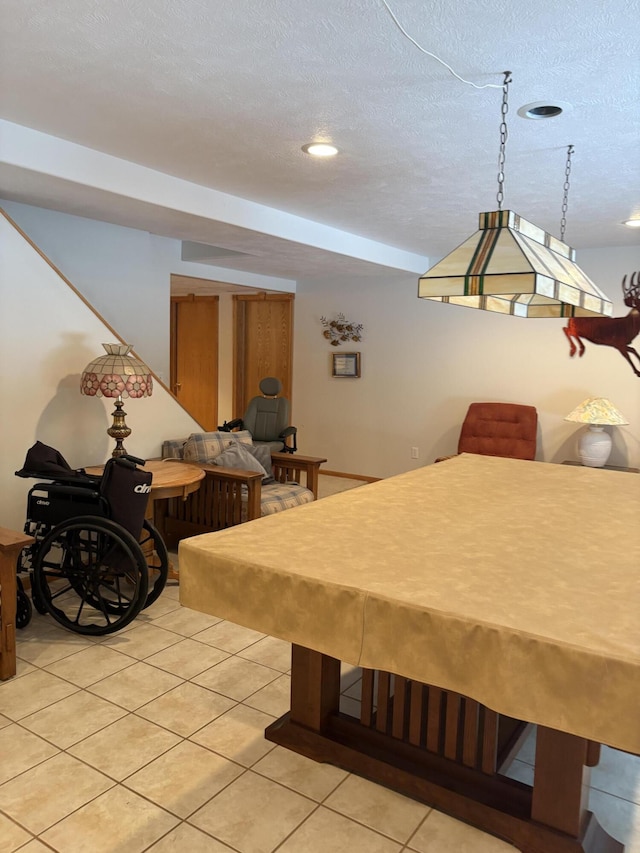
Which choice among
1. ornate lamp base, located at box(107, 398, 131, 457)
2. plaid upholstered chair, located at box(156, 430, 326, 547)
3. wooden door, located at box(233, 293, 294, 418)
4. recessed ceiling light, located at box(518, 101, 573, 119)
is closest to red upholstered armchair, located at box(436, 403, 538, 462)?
plaid upholstered chair, located at box(156, 430, 326, 547)

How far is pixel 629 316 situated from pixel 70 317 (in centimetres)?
450

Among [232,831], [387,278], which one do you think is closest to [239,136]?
[232,831]

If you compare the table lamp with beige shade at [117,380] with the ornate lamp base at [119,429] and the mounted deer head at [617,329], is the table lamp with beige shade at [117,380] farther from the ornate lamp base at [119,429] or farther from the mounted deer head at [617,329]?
the mounted deer head at [617,329]

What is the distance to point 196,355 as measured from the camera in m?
8.28

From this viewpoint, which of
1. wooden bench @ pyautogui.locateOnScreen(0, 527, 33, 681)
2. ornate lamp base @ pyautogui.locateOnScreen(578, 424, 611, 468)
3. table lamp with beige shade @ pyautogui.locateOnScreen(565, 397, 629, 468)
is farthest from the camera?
ornate lamp base @ pyautogui.locateOnScreen(578, 424, 611, 468)

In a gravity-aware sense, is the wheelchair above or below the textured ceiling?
below

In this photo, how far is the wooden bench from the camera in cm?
265

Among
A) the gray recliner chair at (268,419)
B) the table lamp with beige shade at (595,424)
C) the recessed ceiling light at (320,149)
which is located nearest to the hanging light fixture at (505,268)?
the recessed ceiling light at (320,149)

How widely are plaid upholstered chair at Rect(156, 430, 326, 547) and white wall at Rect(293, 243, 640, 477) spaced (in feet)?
7.38

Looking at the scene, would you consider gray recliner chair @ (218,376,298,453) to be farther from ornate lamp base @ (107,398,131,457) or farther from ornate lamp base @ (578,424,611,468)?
ornate lamp base @ (578,424,611,468)

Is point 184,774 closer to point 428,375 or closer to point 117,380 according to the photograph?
point 117,380

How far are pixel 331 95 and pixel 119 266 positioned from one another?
114 inches

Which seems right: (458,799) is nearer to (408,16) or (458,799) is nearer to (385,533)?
(385,533)

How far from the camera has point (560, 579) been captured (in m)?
1.64
